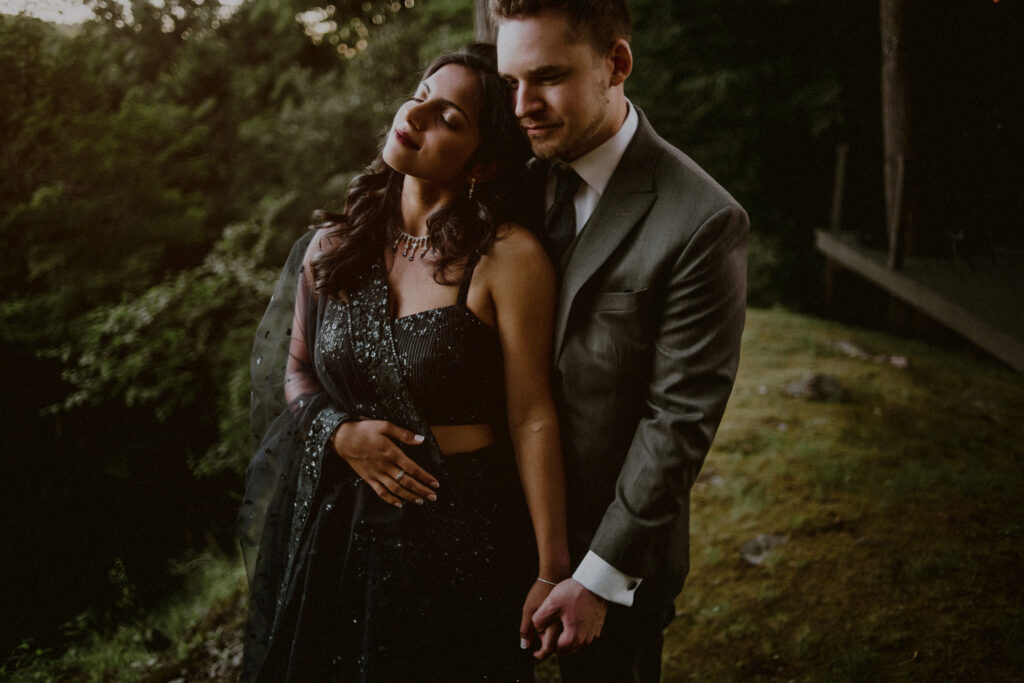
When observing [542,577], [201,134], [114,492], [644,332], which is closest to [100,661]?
[114,492]

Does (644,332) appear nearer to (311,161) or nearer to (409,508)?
(409,508)

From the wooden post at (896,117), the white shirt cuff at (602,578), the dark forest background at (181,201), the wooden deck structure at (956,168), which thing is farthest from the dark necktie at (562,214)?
the dark forest background at (181,201)

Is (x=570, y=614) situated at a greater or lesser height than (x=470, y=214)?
lesser

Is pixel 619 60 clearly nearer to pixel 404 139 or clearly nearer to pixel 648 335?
pixel 404 139

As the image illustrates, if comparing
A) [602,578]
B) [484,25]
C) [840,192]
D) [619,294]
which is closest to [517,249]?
[619,294]

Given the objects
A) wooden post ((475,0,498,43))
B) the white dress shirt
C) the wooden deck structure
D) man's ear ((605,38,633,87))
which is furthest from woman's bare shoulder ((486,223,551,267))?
the wooden deck structure

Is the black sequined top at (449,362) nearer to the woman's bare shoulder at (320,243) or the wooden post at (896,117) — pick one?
the woman's bare shoulder at (320,243)

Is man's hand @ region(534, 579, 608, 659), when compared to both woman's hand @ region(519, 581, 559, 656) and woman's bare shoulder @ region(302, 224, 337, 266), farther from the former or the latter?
woman's bare shoulder @ region(302, 224, 337, 266)

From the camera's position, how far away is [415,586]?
66.6 inches

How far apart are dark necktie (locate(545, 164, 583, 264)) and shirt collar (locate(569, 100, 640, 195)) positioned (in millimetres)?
56

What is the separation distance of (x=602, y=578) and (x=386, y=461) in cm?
62

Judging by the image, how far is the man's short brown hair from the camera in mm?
1521

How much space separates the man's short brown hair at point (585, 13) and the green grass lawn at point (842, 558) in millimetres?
2305

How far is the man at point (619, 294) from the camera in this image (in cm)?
150
